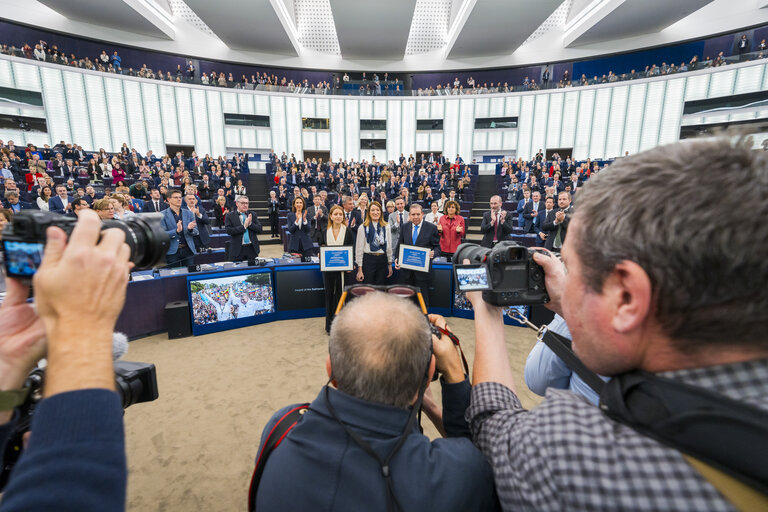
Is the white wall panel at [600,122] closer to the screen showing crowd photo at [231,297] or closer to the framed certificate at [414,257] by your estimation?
the framed certificate at [414,257]

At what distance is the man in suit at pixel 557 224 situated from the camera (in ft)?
18.2

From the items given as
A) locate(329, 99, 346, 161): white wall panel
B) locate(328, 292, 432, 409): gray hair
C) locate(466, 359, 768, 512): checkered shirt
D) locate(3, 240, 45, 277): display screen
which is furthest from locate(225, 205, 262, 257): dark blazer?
locate(329, 99, 346, 161): white wall panel

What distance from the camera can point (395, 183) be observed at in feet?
47.1

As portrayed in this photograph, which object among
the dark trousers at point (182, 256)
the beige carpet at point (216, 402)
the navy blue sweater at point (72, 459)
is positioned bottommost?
the beige carpet at point (216, 402)

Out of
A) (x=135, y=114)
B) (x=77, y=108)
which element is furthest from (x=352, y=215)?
(x=77, y=108)

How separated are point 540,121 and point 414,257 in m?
22.3

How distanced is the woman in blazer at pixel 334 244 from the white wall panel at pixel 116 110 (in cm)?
2124

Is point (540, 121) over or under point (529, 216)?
over

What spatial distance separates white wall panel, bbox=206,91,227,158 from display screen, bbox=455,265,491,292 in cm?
2477

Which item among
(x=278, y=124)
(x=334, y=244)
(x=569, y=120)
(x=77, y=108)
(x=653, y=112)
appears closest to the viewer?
(x=334, y=244)

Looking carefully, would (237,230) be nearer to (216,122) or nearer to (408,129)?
(216,122)

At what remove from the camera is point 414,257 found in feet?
14.9

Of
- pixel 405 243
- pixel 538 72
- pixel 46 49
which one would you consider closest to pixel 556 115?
pixel 538 72

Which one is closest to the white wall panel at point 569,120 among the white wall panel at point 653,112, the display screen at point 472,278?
the white wall panel at point 653,112
